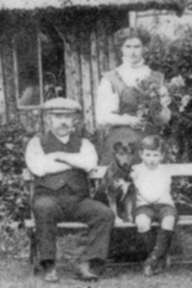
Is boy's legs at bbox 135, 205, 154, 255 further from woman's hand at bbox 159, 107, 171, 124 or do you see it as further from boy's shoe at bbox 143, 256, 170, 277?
woman's hand at bbox 159, 107, 171, 124

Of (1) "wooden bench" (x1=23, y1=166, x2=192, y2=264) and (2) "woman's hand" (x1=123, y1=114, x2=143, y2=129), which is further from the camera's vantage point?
(2) "woman's hand" (x1=123, y1=114, x2=143, y2=129)

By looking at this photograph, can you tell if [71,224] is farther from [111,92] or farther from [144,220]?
[111,92]

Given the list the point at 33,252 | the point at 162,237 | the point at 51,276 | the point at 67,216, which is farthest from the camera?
the point at 33,252

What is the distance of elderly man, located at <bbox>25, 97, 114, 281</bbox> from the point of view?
7258mm

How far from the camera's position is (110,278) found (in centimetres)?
741

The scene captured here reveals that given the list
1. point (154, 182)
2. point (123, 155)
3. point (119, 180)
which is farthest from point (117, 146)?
point (154, 182)

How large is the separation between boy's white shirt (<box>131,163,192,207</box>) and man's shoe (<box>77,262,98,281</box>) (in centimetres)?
66

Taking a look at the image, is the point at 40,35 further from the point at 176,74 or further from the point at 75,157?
the point at 75,157

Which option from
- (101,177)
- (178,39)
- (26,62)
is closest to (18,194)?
(101,177)

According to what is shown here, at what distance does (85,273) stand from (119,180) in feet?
2.71

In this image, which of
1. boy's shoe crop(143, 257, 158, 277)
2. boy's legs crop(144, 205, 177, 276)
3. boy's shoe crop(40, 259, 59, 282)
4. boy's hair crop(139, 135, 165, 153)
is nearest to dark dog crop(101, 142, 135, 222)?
boy's hair crop(139, 135, 165, 153)

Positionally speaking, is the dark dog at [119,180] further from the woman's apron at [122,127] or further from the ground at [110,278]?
the ground at [110,278]

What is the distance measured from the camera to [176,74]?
9.20m

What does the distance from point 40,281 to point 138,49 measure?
2255mm
